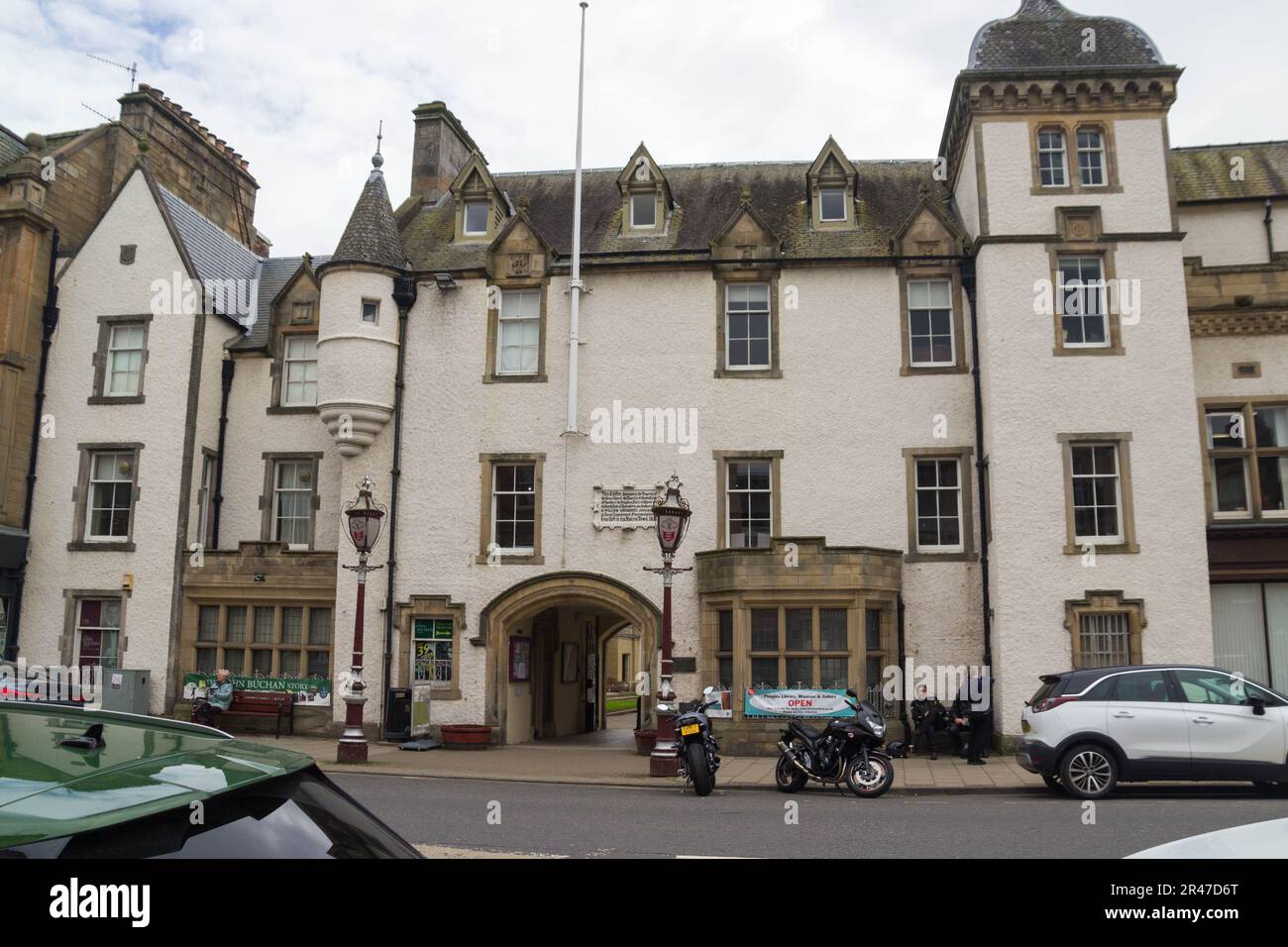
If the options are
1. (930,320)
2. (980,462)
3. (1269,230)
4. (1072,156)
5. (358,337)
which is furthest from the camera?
(1269,230)

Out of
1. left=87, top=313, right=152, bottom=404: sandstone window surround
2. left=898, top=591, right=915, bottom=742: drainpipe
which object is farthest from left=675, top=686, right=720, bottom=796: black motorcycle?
left=87, top=313, right=152, bottom=404: sandstone window surround

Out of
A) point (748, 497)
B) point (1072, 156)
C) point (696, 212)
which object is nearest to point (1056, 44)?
point (1072, 156)

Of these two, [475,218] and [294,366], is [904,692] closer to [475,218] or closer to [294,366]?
[475,218]

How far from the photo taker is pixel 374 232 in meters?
23.7

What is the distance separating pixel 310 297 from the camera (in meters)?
25.4

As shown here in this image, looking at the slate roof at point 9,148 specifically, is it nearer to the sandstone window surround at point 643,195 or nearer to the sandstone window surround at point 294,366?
the sandstone window surround at point 294,366

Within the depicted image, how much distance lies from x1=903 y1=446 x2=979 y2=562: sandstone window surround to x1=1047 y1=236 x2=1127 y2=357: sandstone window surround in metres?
2.97

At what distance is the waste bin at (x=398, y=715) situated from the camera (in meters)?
21.9

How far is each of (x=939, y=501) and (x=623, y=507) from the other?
255 inches

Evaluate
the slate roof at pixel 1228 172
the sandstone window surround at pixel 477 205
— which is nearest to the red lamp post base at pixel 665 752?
the sandstone window surround at pixel 477 205

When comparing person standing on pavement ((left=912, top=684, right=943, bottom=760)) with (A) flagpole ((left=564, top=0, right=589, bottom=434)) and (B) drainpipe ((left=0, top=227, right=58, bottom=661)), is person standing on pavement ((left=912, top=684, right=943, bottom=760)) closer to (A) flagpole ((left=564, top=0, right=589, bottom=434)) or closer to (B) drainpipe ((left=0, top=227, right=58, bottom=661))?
Answer: (A) flagpole ((left=564, top=0, right=589, bottom=434))

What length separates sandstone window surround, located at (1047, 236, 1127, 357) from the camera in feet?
69.3

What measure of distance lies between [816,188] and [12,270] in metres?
18.2
